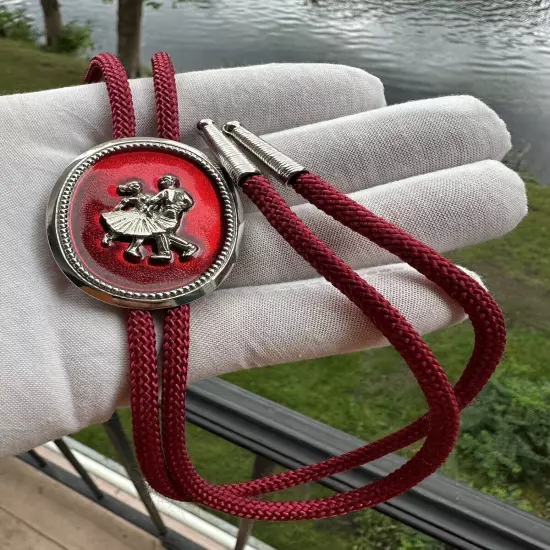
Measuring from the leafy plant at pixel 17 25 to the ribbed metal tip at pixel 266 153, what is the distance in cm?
53

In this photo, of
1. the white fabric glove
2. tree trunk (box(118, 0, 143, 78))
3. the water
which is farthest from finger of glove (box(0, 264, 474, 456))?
tree trunk (box(118, 0, 143, 78))

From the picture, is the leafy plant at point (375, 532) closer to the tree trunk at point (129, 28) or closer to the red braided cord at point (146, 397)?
the red braided cord at point (146, 397)

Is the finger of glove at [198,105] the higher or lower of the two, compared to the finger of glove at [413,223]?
higher

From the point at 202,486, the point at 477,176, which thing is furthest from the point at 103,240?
the point at 477,176

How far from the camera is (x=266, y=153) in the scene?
1.60ft

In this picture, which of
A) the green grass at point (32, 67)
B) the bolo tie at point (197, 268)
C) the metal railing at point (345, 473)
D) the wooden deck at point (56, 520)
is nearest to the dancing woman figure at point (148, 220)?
the bolo tie at point (197, 268)

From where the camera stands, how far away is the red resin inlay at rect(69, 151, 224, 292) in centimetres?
46

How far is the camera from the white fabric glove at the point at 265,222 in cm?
45

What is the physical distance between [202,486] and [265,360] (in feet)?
0.35

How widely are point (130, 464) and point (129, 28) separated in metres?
0.57

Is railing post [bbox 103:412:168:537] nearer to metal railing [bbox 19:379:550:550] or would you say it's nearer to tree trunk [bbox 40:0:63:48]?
metal railing [bbox 19:379:550:550]

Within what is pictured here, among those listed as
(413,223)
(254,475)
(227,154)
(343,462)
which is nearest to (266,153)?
(227,154)

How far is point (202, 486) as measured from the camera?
1.54ft

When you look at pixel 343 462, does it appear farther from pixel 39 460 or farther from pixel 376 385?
pixel 39 460
